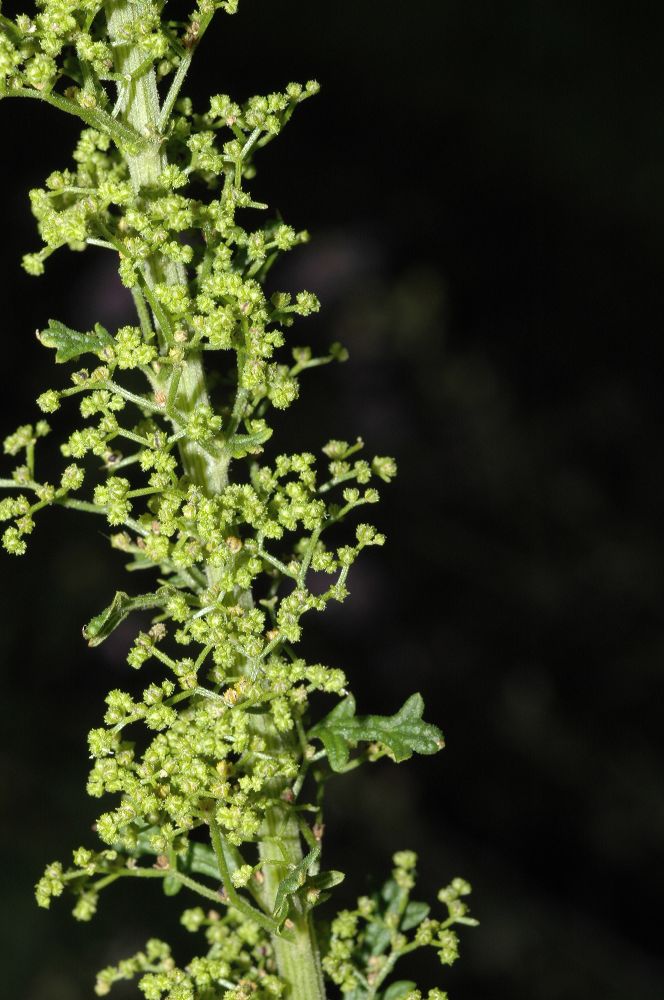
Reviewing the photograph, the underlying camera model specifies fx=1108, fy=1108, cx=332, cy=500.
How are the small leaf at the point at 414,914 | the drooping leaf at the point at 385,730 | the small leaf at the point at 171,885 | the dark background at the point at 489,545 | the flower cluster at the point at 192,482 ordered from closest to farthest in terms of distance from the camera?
the flower cluster at the point at 192,482 → the drooping leaf at the point at 385,730 → the small leaf at the point at 171,885 → the small leaf at the point at 414,914 → the dark background at the point at 489,545

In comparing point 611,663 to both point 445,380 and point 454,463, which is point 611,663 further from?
point 445,380

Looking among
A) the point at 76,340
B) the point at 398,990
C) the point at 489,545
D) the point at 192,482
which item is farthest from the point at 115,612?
the point at 489,545

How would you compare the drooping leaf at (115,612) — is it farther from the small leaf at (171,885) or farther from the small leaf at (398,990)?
the small leaf at (398,990)

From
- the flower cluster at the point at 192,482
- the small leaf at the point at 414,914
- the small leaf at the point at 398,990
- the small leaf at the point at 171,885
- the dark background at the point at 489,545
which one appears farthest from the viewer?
the dark background at the point at 489,545

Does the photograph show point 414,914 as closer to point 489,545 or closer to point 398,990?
point 398,990

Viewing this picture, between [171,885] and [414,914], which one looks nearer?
[171,885]

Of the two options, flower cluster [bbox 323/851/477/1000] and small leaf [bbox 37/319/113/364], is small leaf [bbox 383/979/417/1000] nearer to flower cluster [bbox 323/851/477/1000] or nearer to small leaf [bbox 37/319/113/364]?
flower cluster [bbox 323/851/477/1000]

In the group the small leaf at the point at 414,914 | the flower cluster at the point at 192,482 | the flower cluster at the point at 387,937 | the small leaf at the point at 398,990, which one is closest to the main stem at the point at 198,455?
the flower cluster at the point at 192,482
